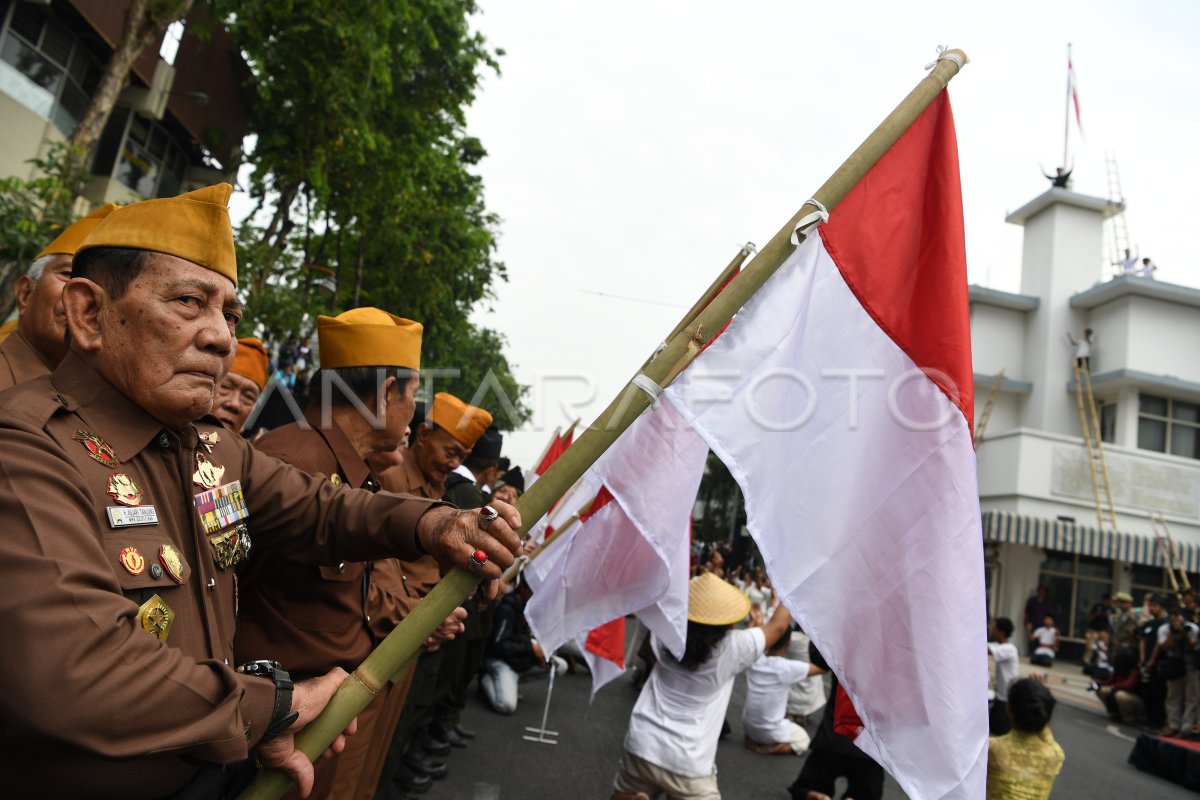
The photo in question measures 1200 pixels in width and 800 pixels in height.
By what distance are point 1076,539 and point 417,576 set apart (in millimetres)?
24562

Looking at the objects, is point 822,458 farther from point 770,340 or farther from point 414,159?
point 414,159

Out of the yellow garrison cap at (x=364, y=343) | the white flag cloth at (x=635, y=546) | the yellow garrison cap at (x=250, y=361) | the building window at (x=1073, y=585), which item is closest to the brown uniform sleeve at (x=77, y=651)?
the yellow garrison cap at (x=364, y=343)

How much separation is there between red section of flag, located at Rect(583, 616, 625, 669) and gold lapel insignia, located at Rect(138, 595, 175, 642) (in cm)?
366

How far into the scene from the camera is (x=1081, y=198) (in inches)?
1113

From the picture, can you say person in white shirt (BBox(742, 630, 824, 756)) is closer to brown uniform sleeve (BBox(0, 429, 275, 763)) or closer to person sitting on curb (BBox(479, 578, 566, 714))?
person sitting on curb (BBox(479, 578, 566, 714))

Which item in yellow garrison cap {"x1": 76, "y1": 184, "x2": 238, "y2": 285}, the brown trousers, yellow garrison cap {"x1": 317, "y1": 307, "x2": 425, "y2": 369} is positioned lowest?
the brown trousers

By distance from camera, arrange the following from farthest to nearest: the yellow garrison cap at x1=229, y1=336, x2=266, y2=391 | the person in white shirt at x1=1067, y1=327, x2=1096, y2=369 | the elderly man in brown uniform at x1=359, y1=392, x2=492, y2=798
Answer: the person in white shirt at x1=1067, y1=327, x2=1096, y2=369 → the yellow garrison cap at x1=229, y1=336, x2=266, y2=391 → the elderly man in brown uniform at x1=359, y1=392, x2=492, y2=798

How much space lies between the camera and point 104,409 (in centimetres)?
157

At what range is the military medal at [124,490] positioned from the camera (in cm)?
149

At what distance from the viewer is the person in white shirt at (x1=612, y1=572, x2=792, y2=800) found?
4.27 metres

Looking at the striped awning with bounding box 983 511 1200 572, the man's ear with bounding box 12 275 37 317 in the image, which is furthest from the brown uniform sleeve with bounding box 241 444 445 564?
the striped awning with bounding box 983 511 1200 572

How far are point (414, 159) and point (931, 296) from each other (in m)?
13.5

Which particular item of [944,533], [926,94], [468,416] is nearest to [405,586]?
[468,416]

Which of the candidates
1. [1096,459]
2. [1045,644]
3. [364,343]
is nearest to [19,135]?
[364,343]
